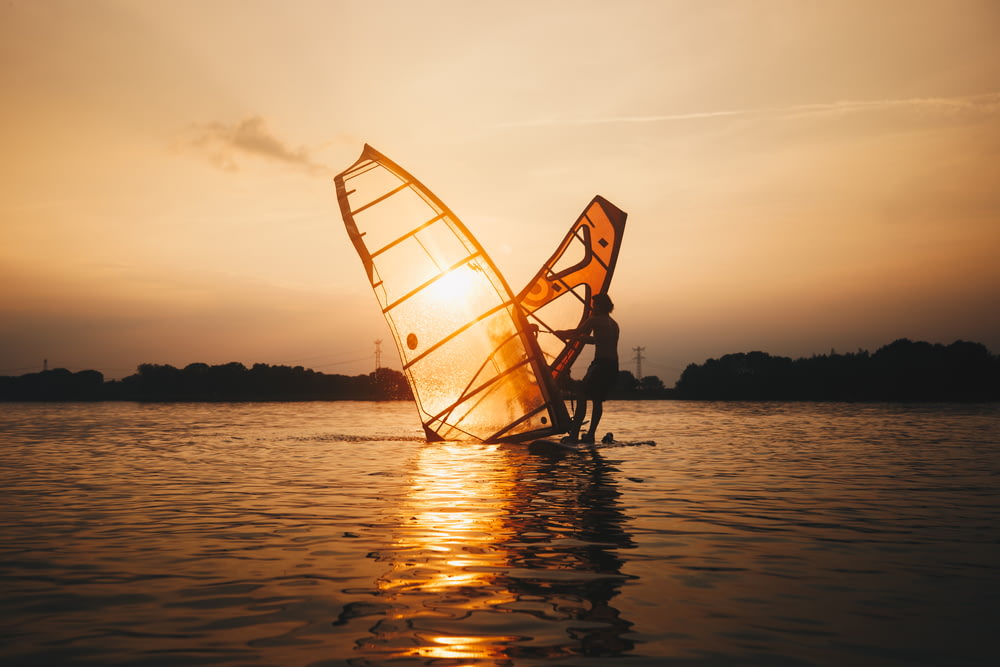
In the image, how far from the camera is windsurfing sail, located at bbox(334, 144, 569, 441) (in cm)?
1157

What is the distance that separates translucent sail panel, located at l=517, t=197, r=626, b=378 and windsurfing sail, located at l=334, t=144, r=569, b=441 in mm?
1128

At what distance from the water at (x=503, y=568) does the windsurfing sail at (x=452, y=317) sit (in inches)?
127

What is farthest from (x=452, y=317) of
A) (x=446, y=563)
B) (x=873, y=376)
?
(x=873, y=376)

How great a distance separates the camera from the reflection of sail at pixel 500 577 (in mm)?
2883

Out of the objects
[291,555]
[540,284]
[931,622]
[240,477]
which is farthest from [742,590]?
[540,284]

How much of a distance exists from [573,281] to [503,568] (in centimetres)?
956

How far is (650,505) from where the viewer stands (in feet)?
21.3

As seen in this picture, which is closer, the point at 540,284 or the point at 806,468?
the point at 806,468

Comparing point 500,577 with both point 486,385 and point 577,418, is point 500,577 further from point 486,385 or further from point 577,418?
point 577,418

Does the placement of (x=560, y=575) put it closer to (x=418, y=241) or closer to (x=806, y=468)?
(x=806, y=468)

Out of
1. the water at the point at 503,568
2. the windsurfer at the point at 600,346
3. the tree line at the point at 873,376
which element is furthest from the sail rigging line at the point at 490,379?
the tree line at the point at 873,376

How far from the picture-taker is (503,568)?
13.6 feet

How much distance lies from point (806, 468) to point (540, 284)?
5.54 meters

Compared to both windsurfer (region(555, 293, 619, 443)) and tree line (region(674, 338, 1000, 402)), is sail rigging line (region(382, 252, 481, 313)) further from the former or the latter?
tree line (region(674, 338, 1000, 402))
